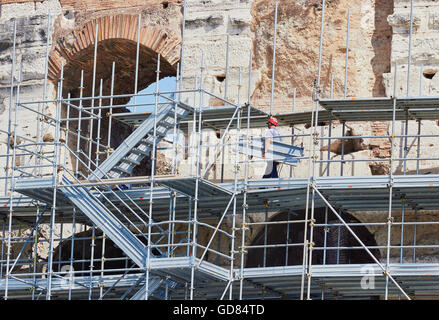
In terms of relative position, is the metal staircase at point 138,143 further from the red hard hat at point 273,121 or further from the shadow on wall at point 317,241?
the shadow on wall at point 317,241

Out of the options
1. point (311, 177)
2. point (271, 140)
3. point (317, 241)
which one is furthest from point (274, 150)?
point (317, 241)

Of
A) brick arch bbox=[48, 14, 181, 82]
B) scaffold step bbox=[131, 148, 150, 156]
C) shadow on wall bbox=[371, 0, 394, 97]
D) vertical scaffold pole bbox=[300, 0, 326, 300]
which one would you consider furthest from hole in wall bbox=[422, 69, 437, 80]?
scaffold step bbox=[131, 148, 150, 156]

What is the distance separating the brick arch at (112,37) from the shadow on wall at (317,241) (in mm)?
3024

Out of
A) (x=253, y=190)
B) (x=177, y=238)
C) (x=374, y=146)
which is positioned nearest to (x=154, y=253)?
(x=177, y=238)

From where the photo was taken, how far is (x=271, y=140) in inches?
759

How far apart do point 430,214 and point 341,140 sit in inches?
71.7

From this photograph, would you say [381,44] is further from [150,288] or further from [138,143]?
[150,288]

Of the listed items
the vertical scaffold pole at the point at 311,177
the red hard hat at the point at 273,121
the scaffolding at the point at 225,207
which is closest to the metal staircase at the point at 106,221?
the scaffolding at the point at 225,207

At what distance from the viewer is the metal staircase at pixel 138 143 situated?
1945 cm

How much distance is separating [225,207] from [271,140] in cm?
123

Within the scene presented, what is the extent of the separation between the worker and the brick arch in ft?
8.93
